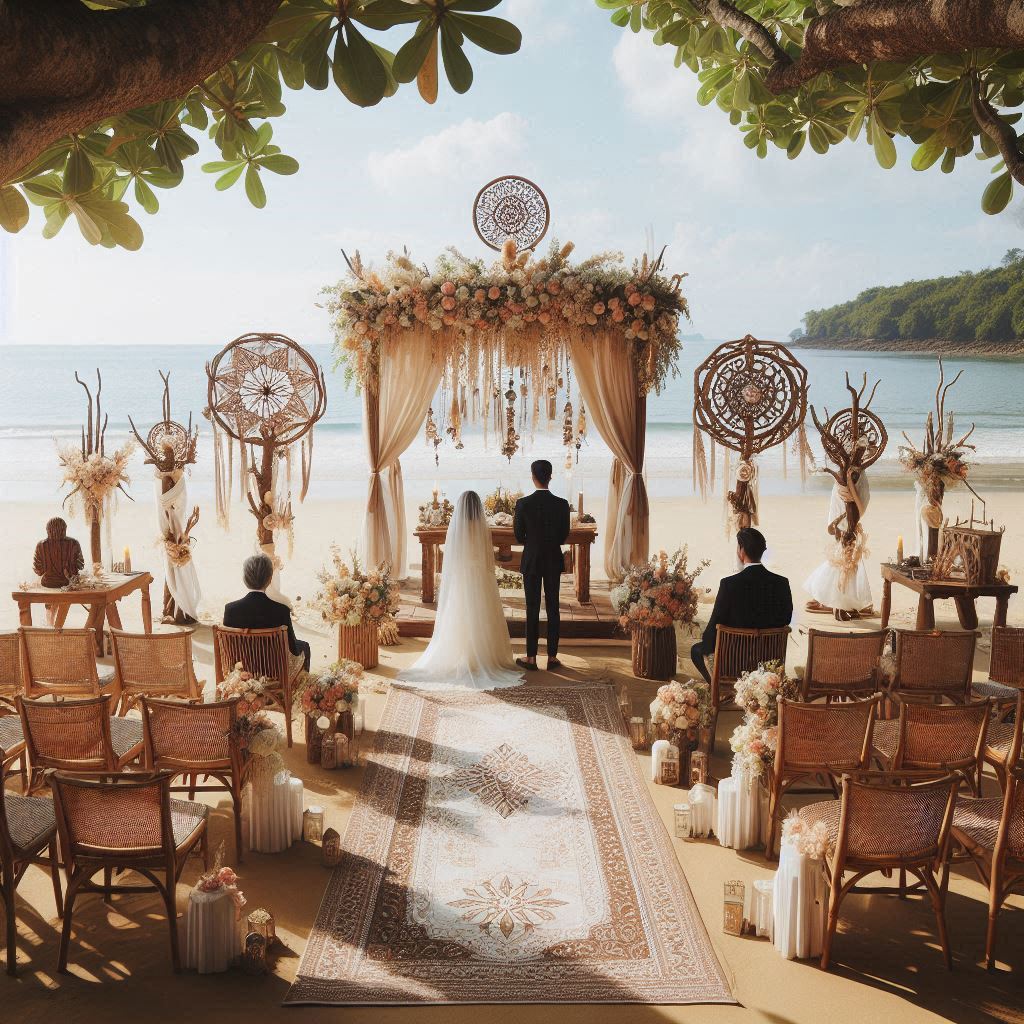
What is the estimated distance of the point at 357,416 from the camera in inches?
1299

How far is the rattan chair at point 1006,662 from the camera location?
19.1 feet

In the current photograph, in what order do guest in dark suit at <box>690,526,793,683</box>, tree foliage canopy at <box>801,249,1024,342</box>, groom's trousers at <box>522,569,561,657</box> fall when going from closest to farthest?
guest in dark suit at <box>690,526,793,683</box>, groom's trousers at <box>522,569,561,657</box>, tree foliage canopy at <box>801,249,1024,342</box>

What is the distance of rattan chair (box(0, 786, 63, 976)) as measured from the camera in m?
3.79

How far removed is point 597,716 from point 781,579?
1.67 metres

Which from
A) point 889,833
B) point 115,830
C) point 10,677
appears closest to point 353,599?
point 10,677

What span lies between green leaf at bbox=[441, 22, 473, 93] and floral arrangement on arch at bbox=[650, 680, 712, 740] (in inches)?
172

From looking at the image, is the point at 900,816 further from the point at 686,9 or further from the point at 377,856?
the point at 686,9

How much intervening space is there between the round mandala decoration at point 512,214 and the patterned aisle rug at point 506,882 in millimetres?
5222

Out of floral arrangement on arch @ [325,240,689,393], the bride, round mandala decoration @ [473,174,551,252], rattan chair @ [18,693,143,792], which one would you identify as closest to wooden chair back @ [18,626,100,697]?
rattan chair @ [18,693,143,792]

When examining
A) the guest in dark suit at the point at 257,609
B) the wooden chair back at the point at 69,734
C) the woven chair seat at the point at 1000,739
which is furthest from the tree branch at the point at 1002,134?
the guest in dark suit at the point at 257,609

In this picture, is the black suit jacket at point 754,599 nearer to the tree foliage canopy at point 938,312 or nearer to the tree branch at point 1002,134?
the tree branch at point 1002,134

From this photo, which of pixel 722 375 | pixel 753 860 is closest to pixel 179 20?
pixel 753 860

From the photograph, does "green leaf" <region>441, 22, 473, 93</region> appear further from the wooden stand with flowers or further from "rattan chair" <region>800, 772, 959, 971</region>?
the wooden stand with flowers

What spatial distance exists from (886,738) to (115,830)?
3.79m
